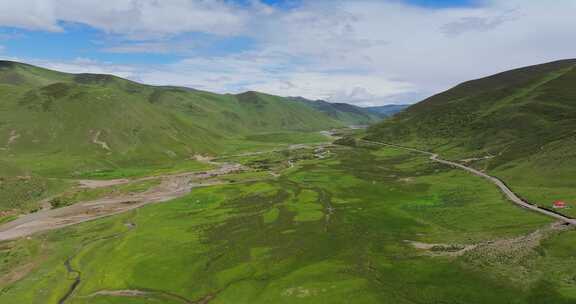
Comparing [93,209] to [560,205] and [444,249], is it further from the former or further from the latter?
[560,205]

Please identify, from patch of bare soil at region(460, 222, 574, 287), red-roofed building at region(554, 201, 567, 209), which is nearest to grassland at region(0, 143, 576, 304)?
patch of bare soil at region(460, 222, 574, 287)

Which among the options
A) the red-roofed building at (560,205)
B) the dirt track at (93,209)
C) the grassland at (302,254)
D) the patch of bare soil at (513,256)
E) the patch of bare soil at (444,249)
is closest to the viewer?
the patch of bare soil at (513,256)

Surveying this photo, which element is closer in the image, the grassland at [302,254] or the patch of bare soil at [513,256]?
the patch of bare soil at [513,256]

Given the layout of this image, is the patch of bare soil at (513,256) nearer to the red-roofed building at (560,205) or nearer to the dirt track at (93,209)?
the red-roofed building at (560,205)

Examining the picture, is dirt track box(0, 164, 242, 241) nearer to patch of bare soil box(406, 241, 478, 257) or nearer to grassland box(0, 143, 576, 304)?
grassland box(0, 143, 576, 304)

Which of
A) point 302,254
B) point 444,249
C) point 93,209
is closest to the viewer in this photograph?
point 444,249

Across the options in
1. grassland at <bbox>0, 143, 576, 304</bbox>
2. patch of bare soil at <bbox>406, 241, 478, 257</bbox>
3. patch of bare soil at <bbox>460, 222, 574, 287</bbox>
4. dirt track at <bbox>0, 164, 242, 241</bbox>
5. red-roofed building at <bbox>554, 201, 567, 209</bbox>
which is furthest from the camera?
dirt track at <bbox>0, 164, 242, 241</bbox>

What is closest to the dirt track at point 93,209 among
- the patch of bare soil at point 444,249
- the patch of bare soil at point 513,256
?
the patch of bare soil at point 444,249

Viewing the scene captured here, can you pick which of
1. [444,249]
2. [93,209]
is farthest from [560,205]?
[93,209]
